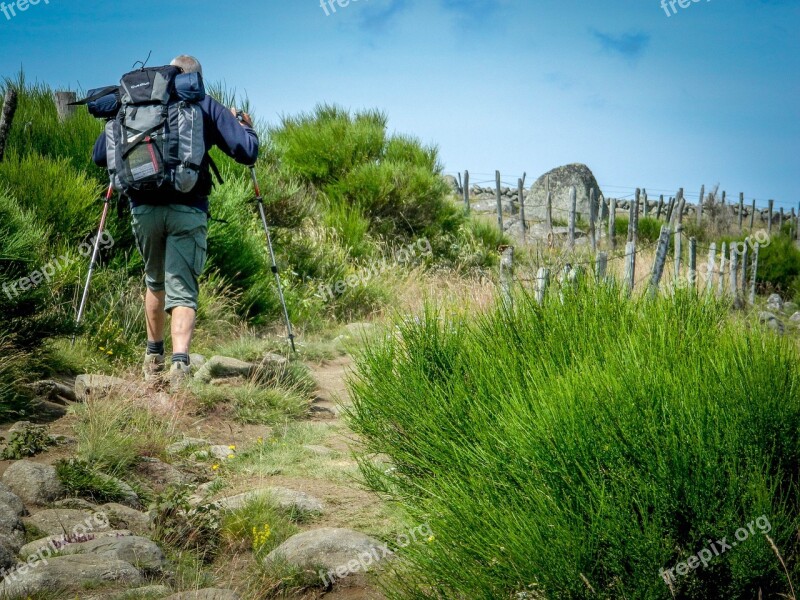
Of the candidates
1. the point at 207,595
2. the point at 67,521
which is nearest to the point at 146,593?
the point at 207,595

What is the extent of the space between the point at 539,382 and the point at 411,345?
5.16 feet

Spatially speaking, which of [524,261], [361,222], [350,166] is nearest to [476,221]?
[524,261]

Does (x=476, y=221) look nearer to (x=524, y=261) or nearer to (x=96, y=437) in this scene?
(x=524, y=261)

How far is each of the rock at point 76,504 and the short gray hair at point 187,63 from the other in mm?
3273

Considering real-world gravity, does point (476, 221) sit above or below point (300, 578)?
above

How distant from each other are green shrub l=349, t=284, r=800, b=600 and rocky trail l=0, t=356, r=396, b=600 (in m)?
0.49

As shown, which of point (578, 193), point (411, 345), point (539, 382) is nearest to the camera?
point (539, 382)

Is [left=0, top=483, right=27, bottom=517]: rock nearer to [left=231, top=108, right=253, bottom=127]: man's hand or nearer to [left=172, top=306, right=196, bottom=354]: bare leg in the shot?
[left=172, top=306, right=196, bottom=354]: bare leg

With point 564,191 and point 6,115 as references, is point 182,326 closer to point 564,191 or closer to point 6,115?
point 6,115

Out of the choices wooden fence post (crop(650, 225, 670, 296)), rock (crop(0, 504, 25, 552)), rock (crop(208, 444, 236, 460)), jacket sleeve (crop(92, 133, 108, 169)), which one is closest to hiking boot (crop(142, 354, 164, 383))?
rock (crop(208, 444, 236, 460))

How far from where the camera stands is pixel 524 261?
611 inches

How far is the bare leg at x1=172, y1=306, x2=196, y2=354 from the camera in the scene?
6047 millimetres

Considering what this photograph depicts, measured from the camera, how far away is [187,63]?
20.0ft

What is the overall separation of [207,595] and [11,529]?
1138mm
